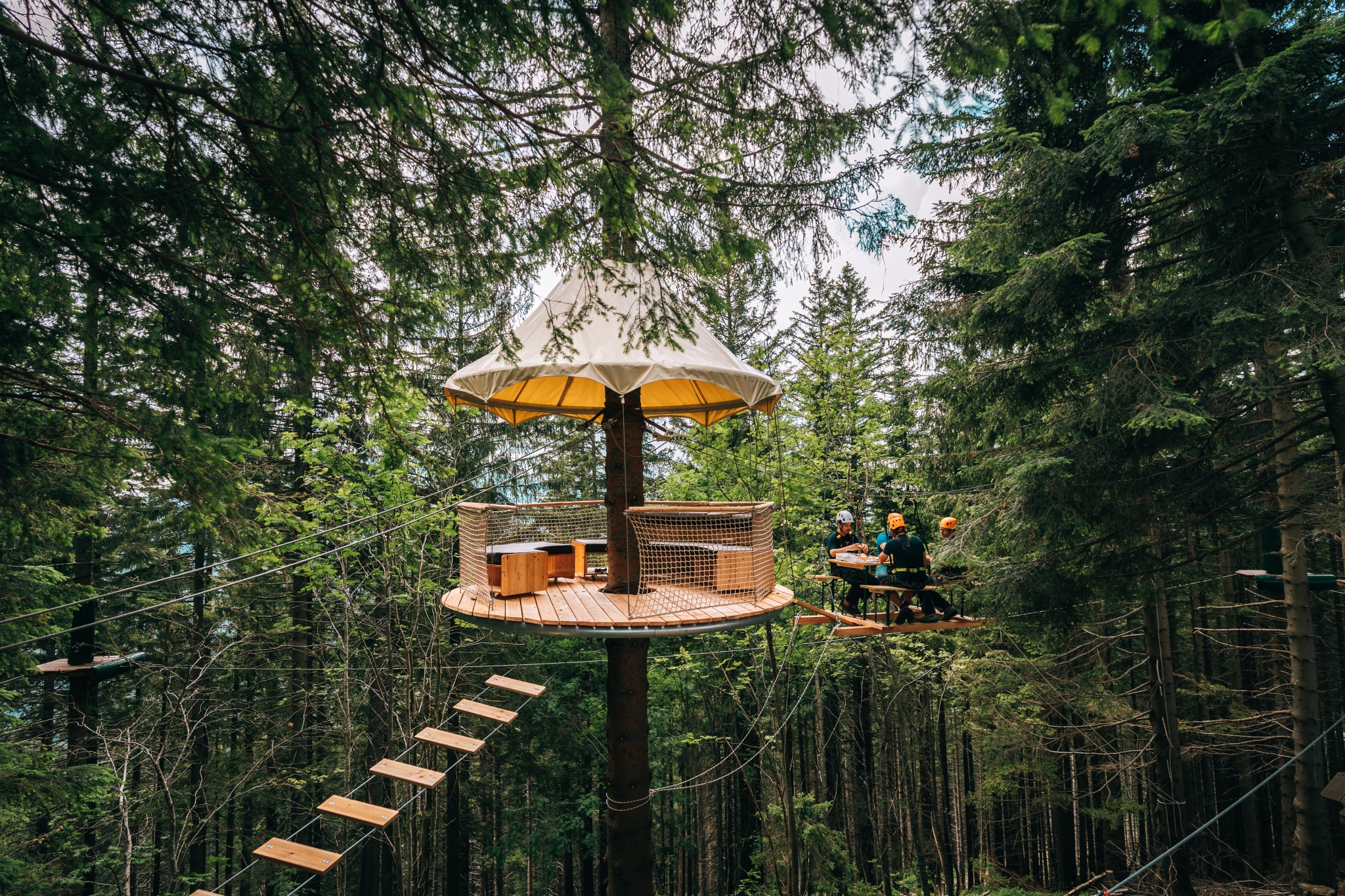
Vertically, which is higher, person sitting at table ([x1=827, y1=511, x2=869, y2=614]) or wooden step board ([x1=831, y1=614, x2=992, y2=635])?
person sitting at table ([x1=827, y1=511, x2=869, y2=614])

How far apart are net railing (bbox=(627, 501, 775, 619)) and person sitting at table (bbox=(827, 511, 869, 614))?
1.57 metres

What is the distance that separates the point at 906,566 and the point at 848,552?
0.86 m

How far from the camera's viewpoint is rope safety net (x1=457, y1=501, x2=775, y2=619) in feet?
19.0

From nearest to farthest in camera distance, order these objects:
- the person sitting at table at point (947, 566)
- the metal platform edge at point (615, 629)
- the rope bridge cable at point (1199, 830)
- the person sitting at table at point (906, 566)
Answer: the rope bridge cable at point (1199, 830) < the metal platform edge at point (615, 629) < the person sitting at table at point (906, 566) < the person sitting at table at point (947, 566)

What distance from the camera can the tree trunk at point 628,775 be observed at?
6.25 m

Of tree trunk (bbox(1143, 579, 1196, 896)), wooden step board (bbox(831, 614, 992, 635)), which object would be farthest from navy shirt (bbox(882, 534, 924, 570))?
tree trunk (bbox(1143, 579, 1196, 896))

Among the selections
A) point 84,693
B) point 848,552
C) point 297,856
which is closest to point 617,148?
point 848,552

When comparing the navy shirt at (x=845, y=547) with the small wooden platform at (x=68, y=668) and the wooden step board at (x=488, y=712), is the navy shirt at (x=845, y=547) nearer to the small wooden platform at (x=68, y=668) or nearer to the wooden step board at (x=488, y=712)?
the wooden step board at (x=488, y=712)

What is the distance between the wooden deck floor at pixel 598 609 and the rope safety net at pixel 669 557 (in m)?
0.05

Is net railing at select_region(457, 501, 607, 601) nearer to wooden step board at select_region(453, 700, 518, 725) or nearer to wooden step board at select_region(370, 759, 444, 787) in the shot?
wooden step board at select_region(453, 700, 518, 725)

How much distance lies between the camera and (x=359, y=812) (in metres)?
4.94

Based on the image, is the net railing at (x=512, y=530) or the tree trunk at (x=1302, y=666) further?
the tree trunk at (x=1302, y=666)

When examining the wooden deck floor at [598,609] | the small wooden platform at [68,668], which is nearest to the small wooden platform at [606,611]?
the wooden deck floor at [598,609]

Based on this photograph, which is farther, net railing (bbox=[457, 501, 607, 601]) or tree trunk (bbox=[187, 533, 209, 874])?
tree trunk (bbox=[187, 533, 209, 874])
